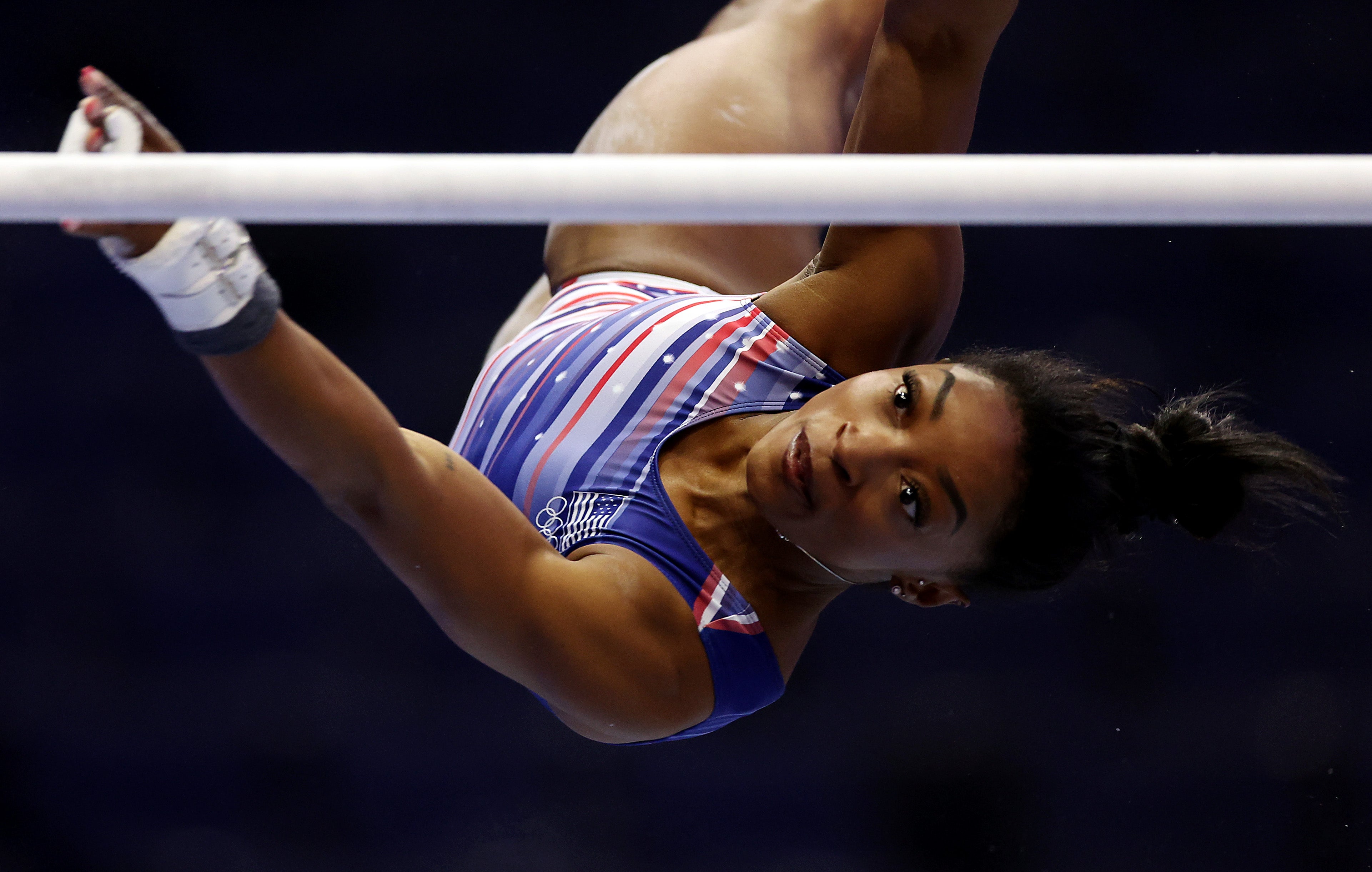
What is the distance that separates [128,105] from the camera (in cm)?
50

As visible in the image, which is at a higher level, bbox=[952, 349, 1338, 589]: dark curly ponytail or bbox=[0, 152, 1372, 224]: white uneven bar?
bbox=[0, 152, 1372, 224]: white uneven bar

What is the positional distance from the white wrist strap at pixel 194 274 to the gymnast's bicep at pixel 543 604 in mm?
117

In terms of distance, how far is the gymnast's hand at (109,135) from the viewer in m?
0.49

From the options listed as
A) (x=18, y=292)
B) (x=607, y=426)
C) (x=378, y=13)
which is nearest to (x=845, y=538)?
(x=607, y=426)

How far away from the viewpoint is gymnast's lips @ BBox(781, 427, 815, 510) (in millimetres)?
779

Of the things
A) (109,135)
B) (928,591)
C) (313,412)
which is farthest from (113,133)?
(928,591)

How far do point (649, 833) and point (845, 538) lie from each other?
0.77m

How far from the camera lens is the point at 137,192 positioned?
1.47ft

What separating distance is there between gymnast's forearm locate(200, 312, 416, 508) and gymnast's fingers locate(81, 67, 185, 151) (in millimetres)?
84

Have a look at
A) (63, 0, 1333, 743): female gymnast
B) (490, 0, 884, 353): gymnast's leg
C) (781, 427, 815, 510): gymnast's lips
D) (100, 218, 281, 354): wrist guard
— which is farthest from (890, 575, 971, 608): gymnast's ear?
(100, 218, 281, 354): wrist guard

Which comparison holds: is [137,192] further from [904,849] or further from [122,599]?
[904,849]

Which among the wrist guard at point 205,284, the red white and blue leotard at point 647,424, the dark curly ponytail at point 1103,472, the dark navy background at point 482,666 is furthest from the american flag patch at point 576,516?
the dark navy background at point 482,666

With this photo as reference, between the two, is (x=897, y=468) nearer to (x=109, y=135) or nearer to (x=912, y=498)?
(x=912, y=498)

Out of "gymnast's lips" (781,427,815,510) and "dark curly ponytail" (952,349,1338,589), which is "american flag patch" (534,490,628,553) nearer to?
"gymnast's lips" (781,427,815,510)
